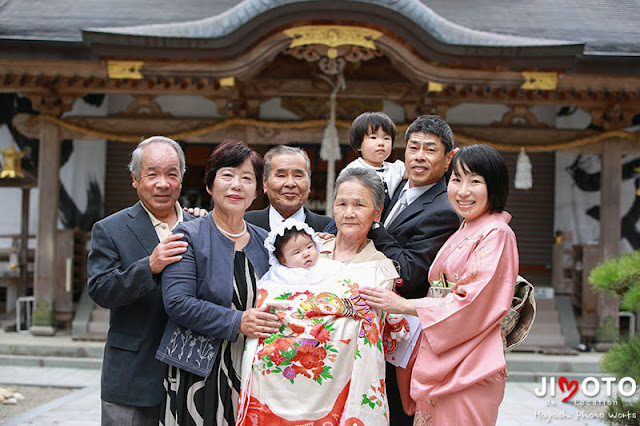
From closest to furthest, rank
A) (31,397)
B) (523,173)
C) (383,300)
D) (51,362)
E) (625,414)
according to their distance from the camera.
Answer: (383,300)
(625,414)
(31,397)
(51,362)
(523,173)

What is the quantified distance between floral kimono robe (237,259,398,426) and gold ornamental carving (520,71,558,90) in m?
6.45

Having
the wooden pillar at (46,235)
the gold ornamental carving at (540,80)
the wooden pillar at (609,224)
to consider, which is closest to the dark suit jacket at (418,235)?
the gold ornamental carving at (540,80)

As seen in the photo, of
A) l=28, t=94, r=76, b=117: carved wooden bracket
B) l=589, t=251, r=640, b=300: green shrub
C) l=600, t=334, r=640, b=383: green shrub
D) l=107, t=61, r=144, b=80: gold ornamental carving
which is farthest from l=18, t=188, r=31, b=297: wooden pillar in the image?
l=600, t=334, r=640, b=383: green shrub

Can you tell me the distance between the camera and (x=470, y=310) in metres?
2.53

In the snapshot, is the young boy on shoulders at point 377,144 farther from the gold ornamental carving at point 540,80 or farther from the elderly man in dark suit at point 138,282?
the gold ornamental carving at point 540,80

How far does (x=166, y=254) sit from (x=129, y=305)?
1.40ft

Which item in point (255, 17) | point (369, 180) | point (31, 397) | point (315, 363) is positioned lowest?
point (31, 397)

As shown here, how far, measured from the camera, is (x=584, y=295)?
9.04m

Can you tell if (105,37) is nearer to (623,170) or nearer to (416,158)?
(416,158)

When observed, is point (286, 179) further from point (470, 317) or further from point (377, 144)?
point (470, 317)

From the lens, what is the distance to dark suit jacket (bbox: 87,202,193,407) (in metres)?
2.60

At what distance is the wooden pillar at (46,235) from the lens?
8789 millimetres

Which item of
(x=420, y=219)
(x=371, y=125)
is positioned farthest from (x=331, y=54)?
(x=420, y=219)

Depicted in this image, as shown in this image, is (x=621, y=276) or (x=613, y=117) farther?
(x=613, y=117)
